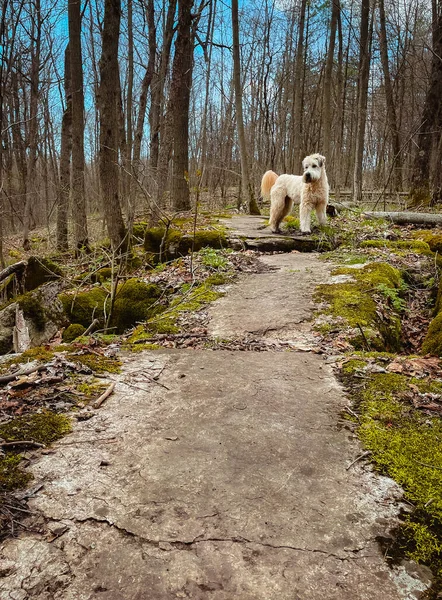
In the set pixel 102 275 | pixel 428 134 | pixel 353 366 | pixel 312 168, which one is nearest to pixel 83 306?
pixel 102 275

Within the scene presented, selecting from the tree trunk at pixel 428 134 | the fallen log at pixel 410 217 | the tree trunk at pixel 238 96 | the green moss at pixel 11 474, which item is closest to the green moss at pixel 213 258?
the fallen log at pixel 410 217

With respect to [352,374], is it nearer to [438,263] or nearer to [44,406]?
[44,406]

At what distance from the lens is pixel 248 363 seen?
11.0 feet

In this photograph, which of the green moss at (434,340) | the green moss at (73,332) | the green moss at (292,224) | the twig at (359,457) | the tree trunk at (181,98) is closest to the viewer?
the twig at (359,457)

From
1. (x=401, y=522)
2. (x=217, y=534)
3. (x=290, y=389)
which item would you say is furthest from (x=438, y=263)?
(x=217, y=534)

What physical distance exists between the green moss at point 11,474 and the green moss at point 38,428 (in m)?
0.15

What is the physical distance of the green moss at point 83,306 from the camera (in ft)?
19.0

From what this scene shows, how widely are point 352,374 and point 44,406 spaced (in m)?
2.21

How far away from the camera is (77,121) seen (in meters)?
10.1

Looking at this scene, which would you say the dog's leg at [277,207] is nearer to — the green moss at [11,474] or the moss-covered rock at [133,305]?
the moss-covered rock at [133,305]

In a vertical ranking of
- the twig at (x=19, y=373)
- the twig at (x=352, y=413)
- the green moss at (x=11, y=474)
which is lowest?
the twig at (x=352, y=413)

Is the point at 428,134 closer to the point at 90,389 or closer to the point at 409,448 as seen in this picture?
the point at 409,448

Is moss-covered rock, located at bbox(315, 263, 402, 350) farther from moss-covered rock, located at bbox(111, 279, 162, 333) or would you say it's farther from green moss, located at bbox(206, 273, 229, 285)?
moss-covered rock, located at bbox(111, 279, 162, 333)

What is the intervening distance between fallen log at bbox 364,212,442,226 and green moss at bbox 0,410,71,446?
852 cm
